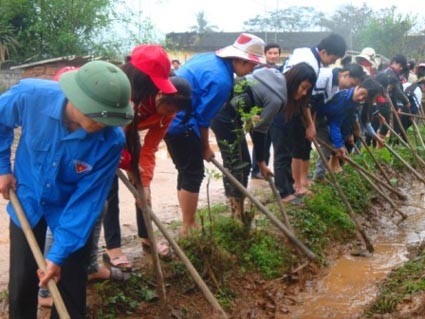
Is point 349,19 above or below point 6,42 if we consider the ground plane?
below

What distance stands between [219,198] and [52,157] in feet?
13.9

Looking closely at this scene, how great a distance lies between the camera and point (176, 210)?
612 centimetres

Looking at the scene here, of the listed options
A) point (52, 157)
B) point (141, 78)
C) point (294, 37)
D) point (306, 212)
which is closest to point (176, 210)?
point (306, 212)

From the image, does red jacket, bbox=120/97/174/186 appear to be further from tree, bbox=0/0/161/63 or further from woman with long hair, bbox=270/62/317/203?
tree, bbox=0/0/161/63

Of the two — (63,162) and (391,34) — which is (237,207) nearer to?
(63,162)

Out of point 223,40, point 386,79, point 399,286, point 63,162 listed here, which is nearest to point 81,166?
point 63,162

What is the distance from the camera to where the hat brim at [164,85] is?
3.11m

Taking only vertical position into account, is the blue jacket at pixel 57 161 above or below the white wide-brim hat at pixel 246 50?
below

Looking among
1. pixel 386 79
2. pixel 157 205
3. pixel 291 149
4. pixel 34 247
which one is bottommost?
pixel 157 205

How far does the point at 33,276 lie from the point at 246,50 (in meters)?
2.31

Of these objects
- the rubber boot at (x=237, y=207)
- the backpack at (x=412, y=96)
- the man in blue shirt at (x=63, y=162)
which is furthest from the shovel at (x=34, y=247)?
the backpack at (x=412, y=96)

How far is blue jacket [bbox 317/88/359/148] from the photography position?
21.0 feet

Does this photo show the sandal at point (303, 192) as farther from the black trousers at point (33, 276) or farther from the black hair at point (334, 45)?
the black trousers at point (33, 276)

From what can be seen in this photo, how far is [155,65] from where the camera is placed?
121 inches
